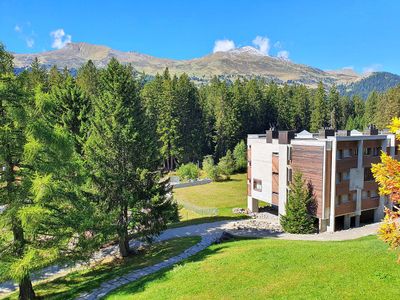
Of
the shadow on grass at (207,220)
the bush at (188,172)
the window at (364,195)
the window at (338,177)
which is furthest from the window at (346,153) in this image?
the bush at (188,172)

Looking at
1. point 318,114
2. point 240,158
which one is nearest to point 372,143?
point 240,158

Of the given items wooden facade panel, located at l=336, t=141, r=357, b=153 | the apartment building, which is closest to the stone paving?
the apartment building

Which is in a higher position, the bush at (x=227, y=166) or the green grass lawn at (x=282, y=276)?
the bush at (x=227, y=166)

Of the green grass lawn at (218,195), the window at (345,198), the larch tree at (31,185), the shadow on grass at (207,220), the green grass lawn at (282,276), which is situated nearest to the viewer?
the green grass lawn at (282,276)

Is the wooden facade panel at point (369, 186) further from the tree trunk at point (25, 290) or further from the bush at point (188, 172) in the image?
the bush at point (188, 172)

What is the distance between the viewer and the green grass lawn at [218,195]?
150 ft

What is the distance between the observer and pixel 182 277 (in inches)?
682

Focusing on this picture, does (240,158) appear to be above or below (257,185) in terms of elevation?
above

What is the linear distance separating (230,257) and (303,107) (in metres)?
88.8

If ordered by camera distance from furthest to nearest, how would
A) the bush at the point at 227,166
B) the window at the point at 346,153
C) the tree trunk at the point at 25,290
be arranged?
1. the bush at the point at 227,166
2. the window at the point at 346,153
3. the tree trunk at the point at 25,290

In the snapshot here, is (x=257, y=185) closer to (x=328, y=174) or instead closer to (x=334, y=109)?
(x=328, y=174)

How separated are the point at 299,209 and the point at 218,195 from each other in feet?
65.4

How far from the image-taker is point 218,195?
169ft

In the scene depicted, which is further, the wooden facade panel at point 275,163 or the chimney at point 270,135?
the chimney at point 270,135
